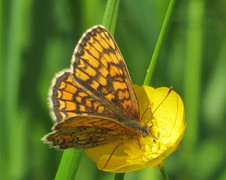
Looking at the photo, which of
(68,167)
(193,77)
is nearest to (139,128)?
(68,167)

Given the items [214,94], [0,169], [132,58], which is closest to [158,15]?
[132,58]

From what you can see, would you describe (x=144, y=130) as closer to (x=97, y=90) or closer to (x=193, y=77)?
(x=97, y=90)

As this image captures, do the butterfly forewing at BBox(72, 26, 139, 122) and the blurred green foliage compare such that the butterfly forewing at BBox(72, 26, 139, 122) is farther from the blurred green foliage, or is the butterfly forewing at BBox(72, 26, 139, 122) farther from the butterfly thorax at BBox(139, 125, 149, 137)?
the blurred green foliage

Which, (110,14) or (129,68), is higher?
(110,14)

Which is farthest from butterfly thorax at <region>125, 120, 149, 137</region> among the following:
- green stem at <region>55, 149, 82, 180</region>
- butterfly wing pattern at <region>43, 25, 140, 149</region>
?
green stem at <region>55, 149, 82, 180</region>

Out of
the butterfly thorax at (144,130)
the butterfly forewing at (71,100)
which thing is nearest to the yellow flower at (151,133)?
the butterfly thorax at (144,130)

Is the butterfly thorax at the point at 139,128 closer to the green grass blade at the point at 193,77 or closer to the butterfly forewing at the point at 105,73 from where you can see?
the butterfly forewing at the point at 105,73

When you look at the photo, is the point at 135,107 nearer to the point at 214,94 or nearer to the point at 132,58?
the point at 132,58
